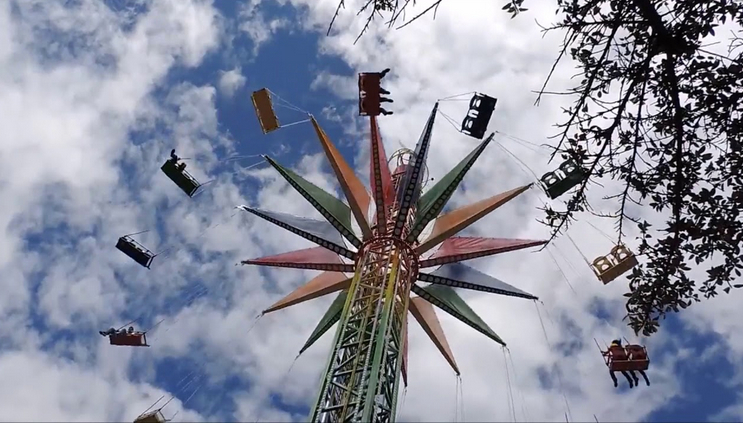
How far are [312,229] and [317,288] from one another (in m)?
1.65

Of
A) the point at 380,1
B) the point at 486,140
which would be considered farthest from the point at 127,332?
the point at 380,1

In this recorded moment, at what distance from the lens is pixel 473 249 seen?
17.1m

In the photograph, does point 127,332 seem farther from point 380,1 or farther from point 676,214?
point 676,214

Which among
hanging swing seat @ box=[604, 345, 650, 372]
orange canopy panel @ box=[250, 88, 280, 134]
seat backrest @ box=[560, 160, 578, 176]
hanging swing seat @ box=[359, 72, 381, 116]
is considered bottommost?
seat backrest @ box=[560, 160, 578, 176]

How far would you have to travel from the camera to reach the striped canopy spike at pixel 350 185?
55.4ft

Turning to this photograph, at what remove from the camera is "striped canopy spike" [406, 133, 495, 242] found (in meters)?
16.2

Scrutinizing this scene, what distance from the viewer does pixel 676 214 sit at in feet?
24.9

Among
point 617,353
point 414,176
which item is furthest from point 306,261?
point 617,353

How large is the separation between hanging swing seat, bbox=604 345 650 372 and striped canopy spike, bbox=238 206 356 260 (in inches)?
258

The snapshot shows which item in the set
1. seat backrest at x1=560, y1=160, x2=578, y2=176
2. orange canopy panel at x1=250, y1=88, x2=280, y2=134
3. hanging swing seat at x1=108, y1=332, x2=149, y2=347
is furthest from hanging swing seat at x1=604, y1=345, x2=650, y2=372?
hanging swing seat at x1=108, y1=332, x2=149, y2=347

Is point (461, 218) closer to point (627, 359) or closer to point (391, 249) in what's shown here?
point (391, 249)

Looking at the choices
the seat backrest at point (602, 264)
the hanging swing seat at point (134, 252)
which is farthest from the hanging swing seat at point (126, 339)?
the seat backrest at point (602, 264)

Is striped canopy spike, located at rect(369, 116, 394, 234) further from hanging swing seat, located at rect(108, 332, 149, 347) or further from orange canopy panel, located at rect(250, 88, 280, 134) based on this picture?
hanging swing seat, located at rect(108, 332, 149, 347)

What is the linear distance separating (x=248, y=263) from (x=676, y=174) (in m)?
12.3
